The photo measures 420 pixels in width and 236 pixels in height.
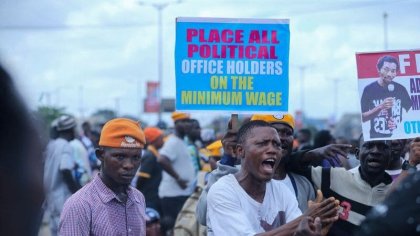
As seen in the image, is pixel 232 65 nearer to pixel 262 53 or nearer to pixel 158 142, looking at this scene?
pixel 262 53

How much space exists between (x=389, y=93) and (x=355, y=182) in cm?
75

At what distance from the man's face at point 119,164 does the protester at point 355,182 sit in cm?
→ 138

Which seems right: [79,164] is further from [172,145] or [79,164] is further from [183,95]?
[183,95]

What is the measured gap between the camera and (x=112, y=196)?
15.5 ft

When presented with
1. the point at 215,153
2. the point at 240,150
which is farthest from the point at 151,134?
the point at 240,150

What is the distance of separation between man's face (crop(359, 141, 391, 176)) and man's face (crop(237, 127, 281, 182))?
1171 mm

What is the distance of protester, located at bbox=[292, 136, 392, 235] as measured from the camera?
5508mm

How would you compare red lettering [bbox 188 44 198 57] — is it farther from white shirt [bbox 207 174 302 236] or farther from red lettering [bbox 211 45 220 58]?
white shirt [bbox 207 174 302 236]

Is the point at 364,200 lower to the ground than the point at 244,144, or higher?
lower

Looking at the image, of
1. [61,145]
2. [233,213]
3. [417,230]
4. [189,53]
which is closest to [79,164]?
[61,145]

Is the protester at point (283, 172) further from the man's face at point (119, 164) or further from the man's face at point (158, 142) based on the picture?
the man's face at point (158, 142)

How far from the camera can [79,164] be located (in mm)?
11086

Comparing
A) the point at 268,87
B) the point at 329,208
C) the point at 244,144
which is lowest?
the point at 329,208

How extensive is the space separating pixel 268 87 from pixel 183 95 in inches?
26.3
